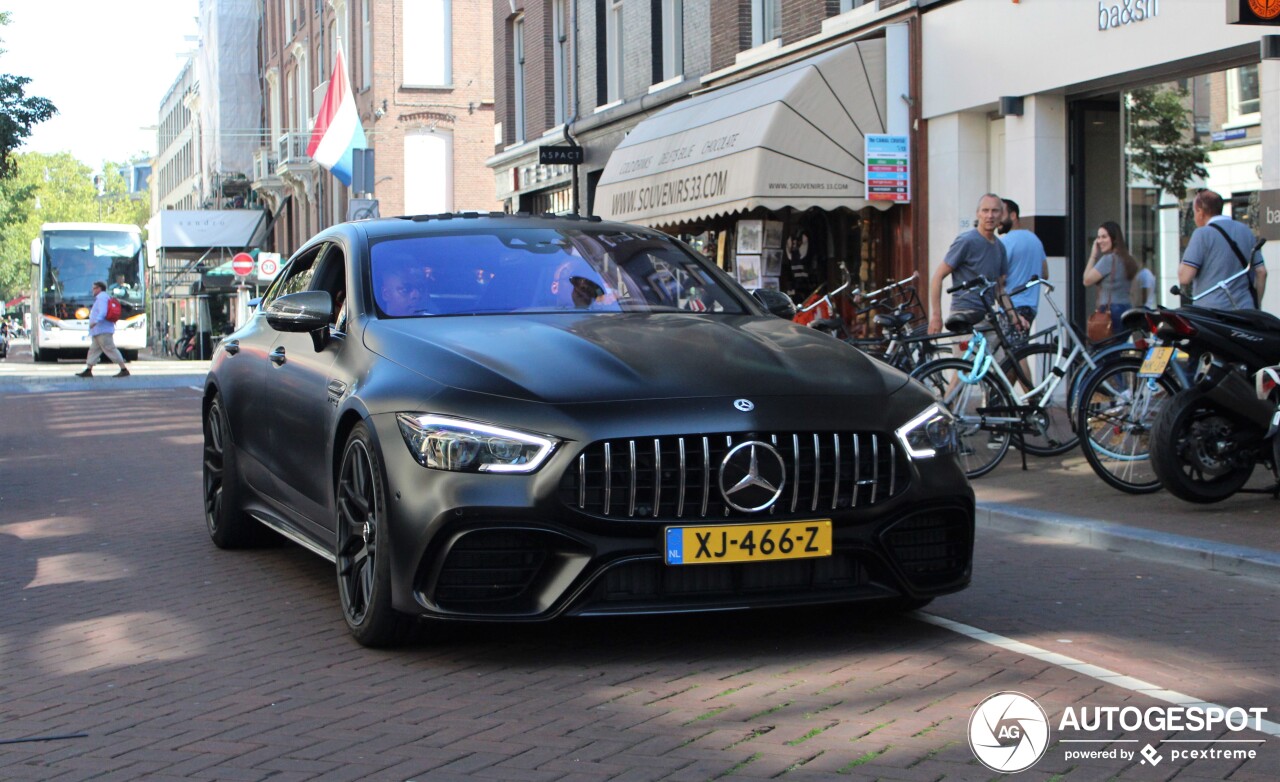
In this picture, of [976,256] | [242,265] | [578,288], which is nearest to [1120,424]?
[976,256]

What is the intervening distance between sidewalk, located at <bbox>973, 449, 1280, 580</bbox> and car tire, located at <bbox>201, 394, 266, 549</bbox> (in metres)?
3.95

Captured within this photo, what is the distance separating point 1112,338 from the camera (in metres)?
10.5

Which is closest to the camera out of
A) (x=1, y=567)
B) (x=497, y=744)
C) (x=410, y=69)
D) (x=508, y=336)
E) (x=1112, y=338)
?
(x=497, y=744)

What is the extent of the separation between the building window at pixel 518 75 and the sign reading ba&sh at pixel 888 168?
601 inches

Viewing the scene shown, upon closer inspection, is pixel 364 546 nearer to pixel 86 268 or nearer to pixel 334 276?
pixel 334 276

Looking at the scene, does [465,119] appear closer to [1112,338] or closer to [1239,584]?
[1112,338]

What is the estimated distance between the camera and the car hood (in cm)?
507

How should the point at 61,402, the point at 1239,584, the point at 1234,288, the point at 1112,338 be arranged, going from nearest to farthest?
the point at 1239,584, the point at 1112,338, the point at 1234,288, the point at 61,402

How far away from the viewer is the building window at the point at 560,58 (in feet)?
96.3

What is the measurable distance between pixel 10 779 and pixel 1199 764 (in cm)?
297

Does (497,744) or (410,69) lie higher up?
(410,69)

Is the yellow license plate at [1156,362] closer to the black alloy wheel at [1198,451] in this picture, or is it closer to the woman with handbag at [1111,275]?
the black alloy wheel at [1198,451]

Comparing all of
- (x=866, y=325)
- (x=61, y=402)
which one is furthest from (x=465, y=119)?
(x=866, y=325)

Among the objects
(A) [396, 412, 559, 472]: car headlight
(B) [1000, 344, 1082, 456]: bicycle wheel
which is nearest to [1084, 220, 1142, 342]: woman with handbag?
(B) [1000, 344, 1082, 456]: bicycle wheel
